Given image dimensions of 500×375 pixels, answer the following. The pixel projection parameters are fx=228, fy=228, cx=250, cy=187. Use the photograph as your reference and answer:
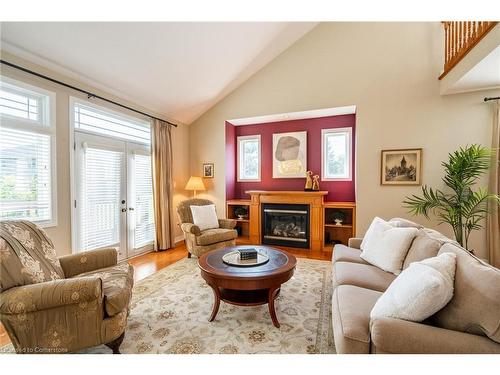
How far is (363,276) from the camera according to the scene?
1.99 metres

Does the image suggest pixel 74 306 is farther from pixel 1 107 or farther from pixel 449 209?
pixel 449 209

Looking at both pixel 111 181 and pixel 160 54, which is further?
pixel 111 181

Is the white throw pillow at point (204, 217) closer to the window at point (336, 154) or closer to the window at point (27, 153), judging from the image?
the window at point (27, 153)

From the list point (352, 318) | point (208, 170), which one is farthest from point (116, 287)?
point (208, 170)

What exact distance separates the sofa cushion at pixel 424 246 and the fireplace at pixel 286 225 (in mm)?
2448

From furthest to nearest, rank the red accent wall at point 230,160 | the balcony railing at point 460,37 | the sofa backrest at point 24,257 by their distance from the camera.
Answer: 1. the red accent wall at point 230,160
2. the balcony railing at point 460,37
3. the sofa backrest at point 24,257

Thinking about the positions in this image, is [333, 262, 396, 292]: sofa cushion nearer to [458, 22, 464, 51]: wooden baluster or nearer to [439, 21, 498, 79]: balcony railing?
[439, 21, 498, 79]: balcony railing

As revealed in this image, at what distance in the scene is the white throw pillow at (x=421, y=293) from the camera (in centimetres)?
118

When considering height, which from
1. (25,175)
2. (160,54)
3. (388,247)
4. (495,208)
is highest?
(160,54)

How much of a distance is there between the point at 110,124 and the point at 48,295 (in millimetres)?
2902

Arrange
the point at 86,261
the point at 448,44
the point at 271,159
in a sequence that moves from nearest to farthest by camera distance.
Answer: the point at 86,261 < the point at 448,44 < the point at 271,159

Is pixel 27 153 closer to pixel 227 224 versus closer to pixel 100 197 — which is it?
pixel 100 197

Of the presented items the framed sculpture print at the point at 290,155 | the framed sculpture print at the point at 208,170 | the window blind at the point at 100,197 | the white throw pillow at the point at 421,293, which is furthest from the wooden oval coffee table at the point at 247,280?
the framed sculpture print at the point at 208,170
